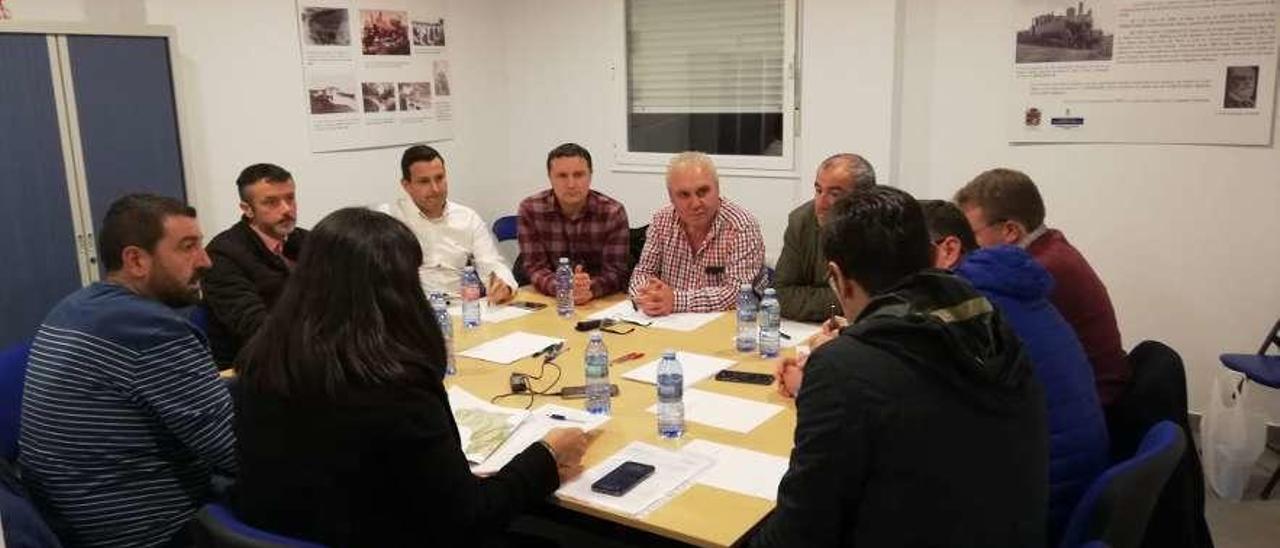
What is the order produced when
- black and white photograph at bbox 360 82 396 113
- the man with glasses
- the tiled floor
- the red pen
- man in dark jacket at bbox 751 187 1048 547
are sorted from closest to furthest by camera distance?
1. man in dark jacket at bbox 751 187 1048 547
2. the red pen
3. the tiled floor
4. the man with glasses
5. black and white photograph at bbox 360 82 396 113

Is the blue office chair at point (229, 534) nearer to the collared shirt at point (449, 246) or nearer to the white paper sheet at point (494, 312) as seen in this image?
the white paper sheet at point (494, 312)

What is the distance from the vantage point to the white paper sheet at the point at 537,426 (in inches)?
82.6

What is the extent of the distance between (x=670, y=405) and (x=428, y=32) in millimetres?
3615

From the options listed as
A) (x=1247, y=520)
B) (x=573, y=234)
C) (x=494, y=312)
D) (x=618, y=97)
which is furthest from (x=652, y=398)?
(x=618, y=97)

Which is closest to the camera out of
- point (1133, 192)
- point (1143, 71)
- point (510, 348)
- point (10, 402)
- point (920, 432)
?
point (920, 432)

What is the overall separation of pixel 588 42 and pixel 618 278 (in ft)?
6.90

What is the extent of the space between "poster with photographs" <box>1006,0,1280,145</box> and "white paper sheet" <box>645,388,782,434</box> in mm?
2548

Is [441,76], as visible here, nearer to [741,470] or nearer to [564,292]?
[564,292]

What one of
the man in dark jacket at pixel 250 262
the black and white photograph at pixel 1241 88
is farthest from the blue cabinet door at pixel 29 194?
the black and white photograph at pixel 1241 88

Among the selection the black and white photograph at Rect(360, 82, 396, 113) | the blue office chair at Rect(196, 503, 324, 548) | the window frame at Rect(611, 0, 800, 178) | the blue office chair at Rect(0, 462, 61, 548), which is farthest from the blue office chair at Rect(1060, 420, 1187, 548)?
the black and white photograph at Rect(360, 82, 396, 113)

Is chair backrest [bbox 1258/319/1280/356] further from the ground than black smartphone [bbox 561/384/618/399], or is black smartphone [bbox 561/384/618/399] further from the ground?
black smartphone [bbox 561/384/618/399]

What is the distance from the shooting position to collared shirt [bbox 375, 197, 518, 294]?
13.6 feet

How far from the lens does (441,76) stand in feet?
17.6

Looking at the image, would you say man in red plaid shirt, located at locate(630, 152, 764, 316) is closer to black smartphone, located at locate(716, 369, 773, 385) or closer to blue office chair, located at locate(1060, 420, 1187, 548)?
black smartphone, located at locate(716, 369, 773, 385)
